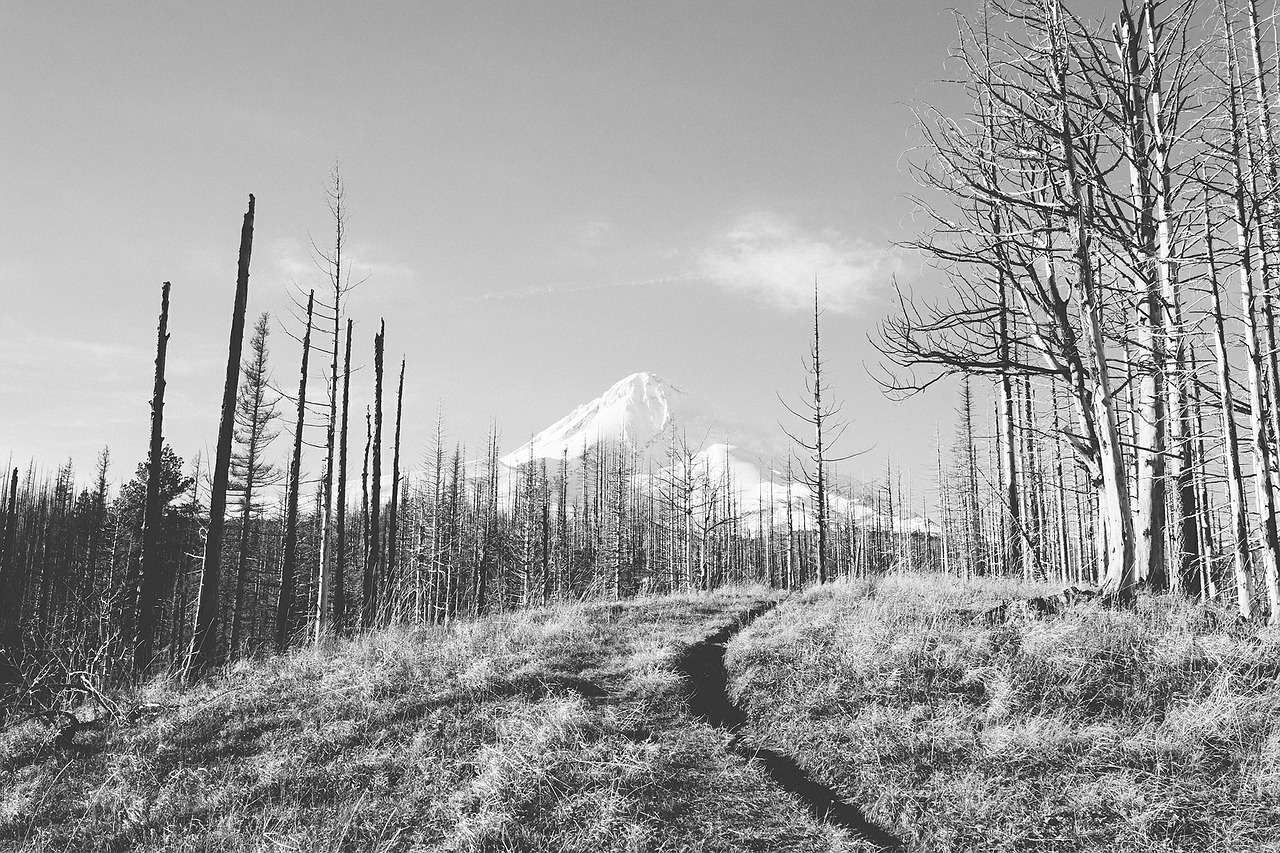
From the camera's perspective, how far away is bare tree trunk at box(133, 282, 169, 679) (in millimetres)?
12836

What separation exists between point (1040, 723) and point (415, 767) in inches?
213

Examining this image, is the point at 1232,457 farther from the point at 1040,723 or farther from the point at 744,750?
the point at 744,750

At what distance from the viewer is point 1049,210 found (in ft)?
30.7

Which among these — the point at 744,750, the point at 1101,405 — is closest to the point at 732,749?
the point at 744,750

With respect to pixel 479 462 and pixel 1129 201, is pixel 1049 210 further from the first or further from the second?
pixel 479 462

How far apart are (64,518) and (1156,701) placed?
69843 mm

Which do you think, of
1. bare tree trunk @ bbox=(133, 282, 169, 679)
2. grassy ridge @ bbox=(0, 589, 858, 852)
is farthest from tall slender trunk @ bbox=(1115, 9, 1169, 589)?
bare tree trunk @ bbox=(133, 282, 169, 679)

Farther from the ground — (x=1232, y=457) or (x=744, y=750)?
(x=1232, y=457)

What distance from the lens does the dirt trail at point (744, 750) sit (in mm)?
5312

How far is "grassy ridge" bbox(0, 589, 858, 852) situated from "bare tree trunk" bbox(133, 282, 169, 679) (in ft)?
14.4

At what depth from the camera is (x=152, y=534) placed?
13.6 metres

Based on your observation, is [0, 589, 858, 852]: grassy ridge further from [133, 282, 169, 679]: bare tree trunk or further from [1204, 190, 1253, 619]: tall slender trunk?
[1204, 190, 1253, 619]: tall slender trunk

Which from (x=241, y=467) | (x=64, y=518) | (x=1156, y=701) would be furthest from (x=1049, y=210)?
(x=64, y=518)

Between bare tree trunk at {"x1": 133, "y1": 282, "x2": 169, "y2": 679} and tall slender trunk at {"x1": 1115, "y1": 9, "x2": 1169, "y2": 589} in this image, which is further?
bare tree trunk at {"x1": 133, "y1": 282, "x2": 169, "y2": 679}
